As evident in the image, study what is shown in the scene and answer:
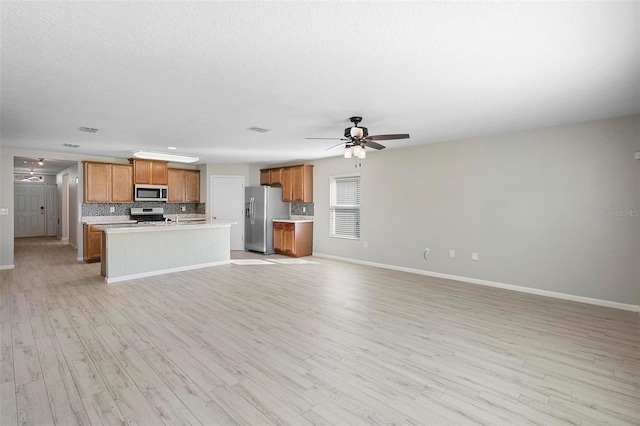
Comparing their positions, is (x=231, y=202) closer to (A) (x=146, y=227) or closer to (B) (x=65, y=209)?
(A) (x=146, y=227)

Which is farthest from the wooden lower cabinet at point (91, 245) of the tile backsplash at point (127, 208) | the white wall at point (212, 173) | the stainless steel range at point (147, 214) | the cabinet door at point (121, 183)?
the white wall at point (212, 173)

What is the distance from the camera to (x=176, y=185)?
8.31m

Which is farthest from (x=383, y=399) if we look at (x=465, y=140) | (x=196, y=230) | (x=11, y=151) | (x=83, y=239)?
Answer: (x=11, y=151)

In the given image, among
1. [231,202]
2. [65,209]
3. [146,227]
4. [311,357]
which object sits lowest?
[311,357]

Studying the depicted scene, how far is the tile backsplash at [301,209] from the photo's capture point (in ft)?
26.1

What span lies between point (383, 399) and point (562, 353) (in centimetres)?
184

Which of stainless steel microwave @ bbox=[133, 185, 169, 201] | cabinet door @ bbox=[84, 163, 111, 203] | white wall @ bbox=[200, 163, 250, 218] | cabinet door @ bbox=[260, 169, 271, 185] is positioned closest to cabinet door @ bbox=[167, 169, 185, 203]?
stainless steel microwave @ bbox=[133, 185, 169, 201]

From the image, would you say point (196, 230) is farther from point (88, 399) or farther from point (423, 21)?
point (423, 21)

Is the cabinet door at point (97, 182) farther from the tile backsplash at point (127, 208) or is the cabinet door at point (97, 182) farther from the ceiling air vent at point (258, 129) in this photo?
the ceiling air vent at point (258, 129)

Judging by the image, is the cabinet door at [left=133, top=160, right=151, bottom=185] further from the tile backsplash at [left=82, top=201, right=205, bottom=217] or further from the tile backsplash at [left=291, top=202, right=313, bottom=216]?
the tile backsplash at [left=291, top=202, right=313, bottom=216]

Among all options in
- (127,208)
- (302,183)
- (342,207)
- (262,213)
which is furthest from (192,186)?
(342,207)

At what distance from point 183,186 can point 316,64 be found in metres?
7.08

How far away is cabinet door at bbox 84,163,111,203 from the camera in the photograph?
6898 mm

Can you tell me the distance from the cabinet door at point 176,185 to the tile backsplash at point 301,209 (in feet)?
9.96
